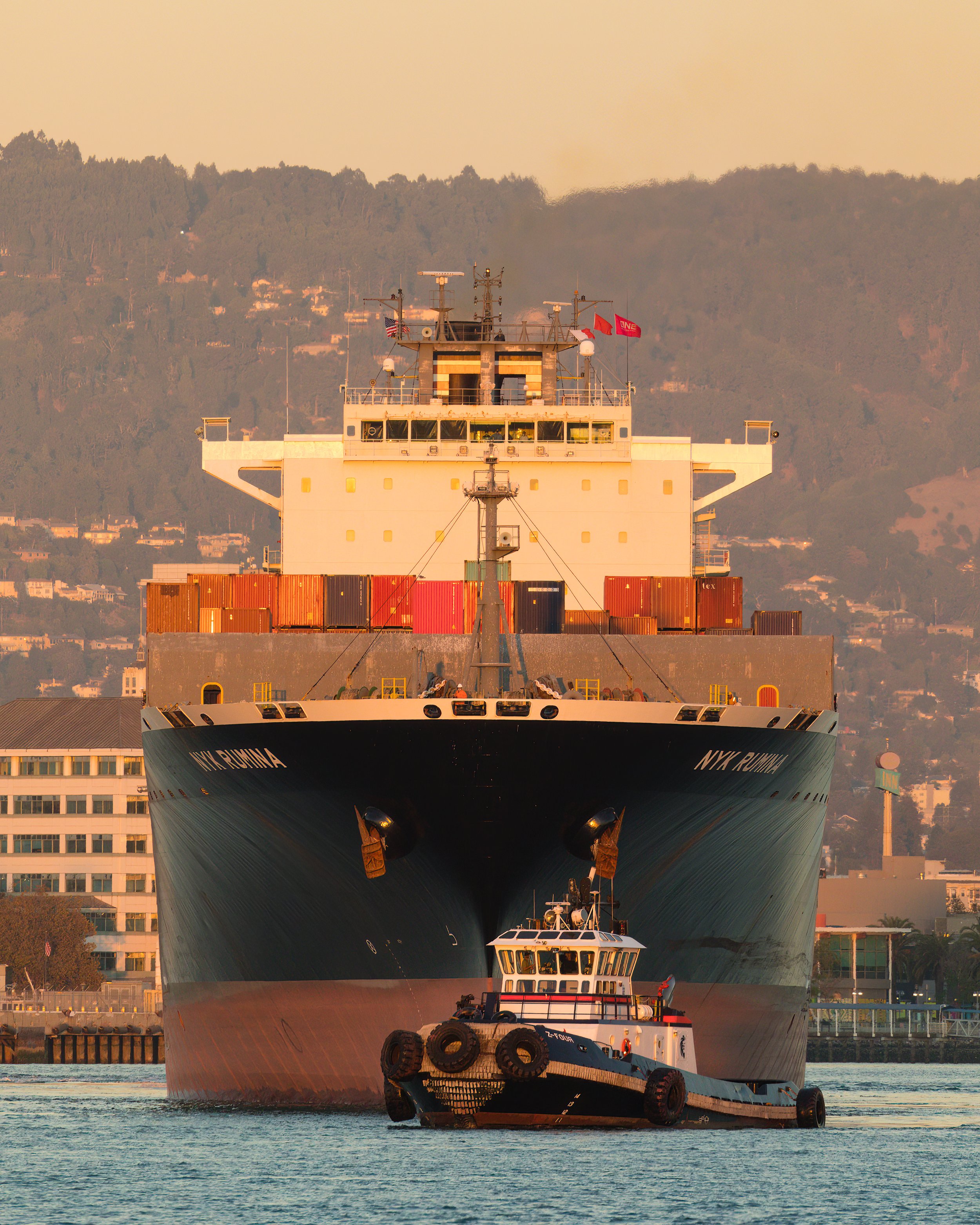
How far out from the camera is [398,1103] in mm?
44000

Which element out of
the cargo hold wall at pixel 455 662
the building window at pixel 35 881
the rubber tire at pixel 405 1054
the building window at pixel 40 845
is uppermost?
the cargo hold wall at pixel 455 662

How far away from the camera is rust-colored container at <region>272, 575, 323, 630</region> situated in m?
53.4

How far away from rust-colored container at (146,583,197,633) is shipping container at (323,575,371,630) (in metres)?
3.68

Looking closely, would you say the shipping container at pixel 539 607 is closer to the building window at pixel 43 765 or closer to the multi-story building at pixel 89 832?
the multi-story building at pixel 89 832

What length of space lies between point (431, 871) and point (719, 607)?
43.8ft

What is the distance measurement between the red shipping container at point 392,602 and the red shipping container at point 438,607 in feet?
0.95

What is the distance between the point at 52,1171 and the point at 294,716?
9.91 metres

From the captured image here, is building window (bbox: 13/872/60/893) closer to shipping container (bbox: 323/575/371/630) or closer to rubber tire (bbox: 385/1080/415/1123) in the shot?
shipping container (bbox: 323/575/371/630)

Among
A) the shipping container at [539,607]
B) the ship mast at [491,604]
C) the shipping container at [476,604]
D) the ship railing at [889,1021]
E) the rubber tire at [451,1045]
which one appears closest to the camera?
the rubber tire at [451,1045]

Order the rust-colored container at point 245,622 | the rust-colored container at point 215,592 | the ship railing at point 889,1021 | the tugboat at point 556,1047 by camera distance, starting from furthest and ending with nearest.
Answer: the ship railing at point 889,1021, the rust-colored container at point 215,592, the rust-colored container at point 245,622, the tugboat at point 556,1047

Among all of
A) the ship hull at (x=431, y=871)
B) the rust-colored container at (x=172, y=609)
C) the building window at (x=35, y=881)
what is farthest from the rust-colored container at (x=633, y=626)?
the building window at (x=35, y=881)

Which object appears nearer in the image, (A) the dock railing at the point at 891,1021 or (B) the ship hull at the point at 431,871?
(B) the ship hull at the point at 431,871

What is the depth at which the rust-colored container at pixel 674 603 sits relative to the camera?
5503 centimetres

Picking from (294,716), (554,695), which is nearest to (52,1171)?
(294,716)
